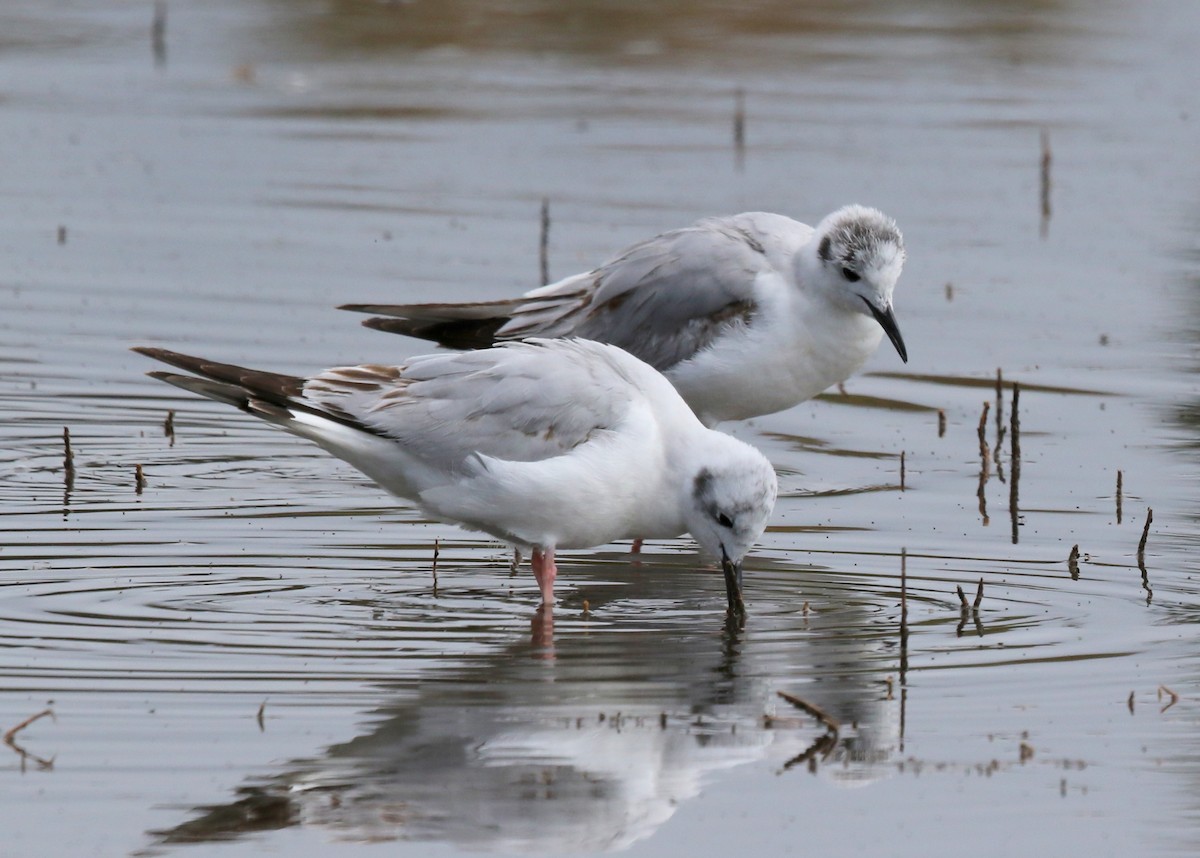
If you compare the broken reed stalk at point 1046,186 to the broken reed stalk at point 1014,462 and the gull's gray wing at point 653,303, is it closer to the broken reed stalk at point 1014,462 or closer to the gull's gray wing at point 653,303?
the broken reed stalk at point 1014,462

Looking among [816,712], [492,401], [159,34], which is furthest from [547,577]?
[159,34]

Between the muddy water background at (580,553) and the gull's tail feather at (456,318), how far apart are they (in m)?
0.83

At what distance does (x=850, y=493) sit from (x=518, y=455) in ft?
7.99

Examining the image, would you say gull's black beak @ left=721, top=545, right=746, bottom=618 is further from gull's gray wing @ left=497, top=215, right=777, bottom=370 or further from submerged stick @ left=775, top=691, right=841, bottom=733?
gull's gray wing @ left=497, top=215, right=777, bottom=370

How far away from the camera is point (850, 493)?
1022 centimetres

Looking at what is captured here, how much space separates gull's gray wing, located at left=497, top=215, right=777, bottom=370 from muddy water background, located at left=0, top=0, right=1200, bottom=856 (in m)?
0.91

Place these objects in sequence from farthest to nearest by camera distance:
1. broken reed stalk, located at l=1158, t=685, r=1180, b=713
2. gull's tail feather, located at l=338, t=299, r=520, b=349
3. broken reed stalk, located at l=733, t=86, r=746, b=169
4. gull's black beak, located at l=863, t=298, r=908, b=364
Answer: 1. broken reed stalk, located at l=733, t=86, r=746, b=169
2. gull's tail feather, located at l=338, t=299, r=520, b=349
3. gull's black beak, located at l=863, t=298, r=908, b=364
4. broken reed stalk, located at l=1158, t=685, r=1180, b=713

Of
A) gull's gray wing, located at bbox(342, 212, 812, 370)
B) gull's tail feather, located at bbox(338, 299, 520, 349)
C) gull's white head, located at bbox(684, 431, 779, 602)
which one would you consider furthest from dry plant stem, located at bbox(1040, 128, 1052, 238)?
gull's white head, located at bbox(684, 431, 779, 602)

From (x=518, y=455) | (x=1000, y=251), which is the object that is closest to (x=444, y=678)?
(x=518, y=455)

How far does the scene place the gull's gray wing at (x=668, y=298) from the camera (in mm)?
10188

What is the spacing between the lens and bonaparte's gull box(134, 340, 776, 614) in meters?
8.15

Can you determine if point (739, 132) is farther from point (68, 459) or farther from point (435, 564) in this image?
point (435, 564)

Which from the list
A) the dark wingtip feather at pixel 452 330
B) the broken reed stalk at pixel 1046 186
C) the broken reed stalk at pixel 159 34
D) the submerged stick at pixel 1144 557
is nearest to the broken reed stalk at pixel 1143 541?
the submerged stick at pixel 1144 557

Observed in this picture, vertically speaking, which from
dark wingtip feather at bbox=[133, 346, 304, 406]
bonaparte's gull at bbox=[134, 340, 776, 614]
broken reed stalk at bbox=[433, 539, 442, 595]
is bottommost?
broken reed stalk at bbox=[433, 539, 442, 595]
